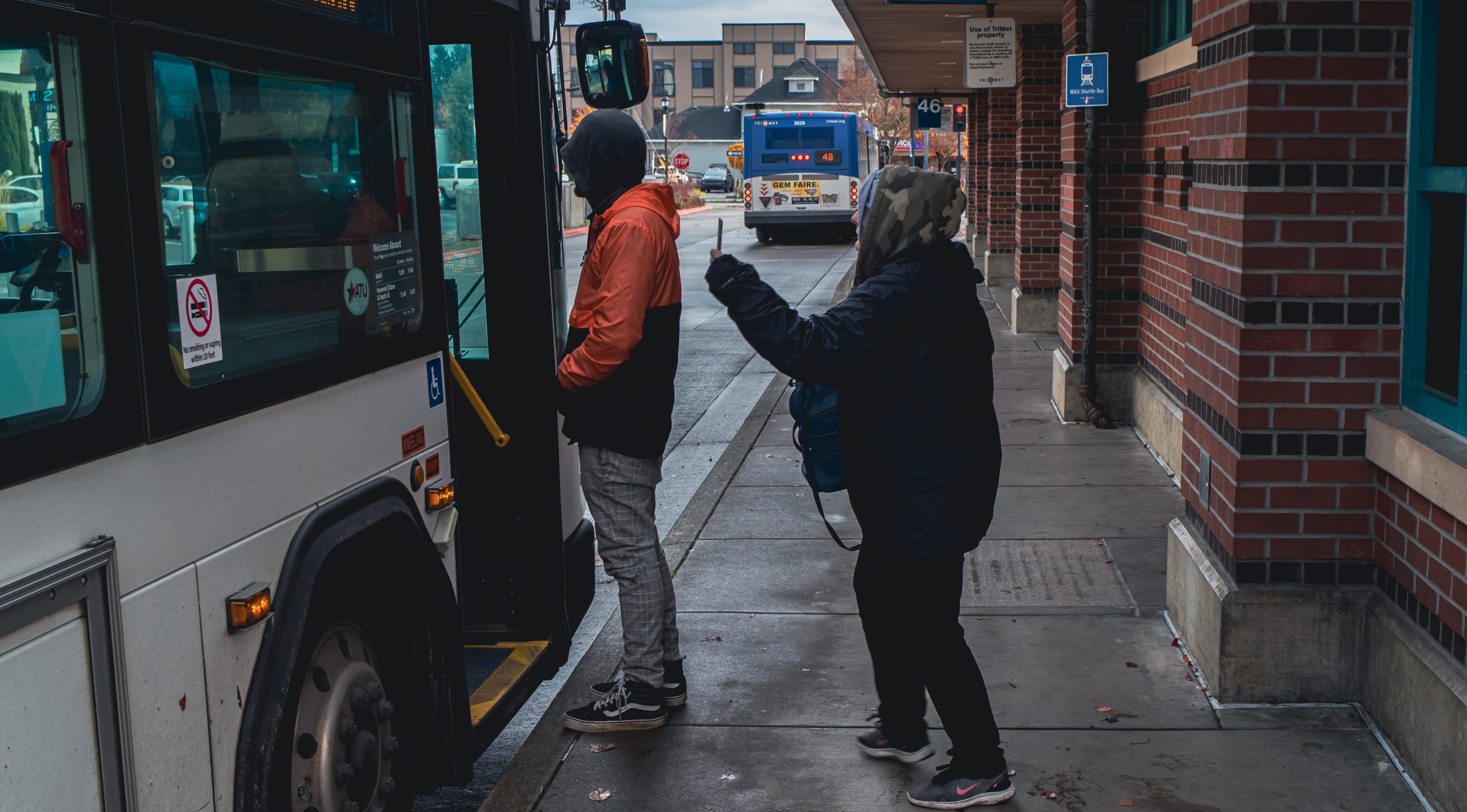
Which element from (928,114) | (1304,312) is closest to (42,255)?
(1304,312)

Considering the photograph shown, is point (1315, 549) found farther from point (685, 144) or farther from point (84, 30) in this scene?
point (685, 144)

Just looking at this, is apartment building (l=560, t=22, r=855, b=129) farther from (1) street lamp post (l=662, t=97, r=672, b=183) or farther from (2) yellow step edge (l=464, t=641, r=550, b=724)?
(2) yellow step edge (l=464, t=641, r=550, b=724)

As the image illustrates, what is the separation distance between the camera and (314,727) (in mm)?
3203

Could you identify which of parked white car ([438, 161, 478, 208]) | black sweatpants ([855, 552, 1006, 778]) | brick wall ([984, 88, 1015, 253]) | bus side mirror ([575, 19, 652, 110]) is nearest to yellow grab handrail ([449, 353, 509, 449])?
parked white car ([438, 161, 478, 208])

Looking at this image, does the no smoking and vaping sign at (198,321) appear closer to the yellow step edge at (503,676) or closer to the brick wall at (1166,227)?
the yellow step edge at (503,676)

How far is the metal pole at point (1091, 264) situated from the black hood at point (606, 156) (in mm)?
5770

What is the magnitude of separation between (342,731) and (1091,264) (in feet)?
24.2

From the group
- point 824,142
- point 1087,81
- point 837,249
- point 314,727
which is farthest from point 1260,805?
point 824,142

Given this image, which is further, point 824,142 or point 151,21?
point 824,142

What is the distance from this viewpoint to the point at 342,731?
10.8 ft

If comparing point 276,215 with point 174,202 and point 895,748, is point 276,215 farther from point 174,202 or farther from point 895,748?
point 895,748

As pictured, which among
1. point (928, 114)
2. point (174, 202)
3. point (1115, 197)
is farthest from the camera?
point (928, 114)

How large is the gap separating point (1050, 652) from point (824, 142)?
3062 cm

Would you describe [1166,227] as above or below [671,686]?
above
